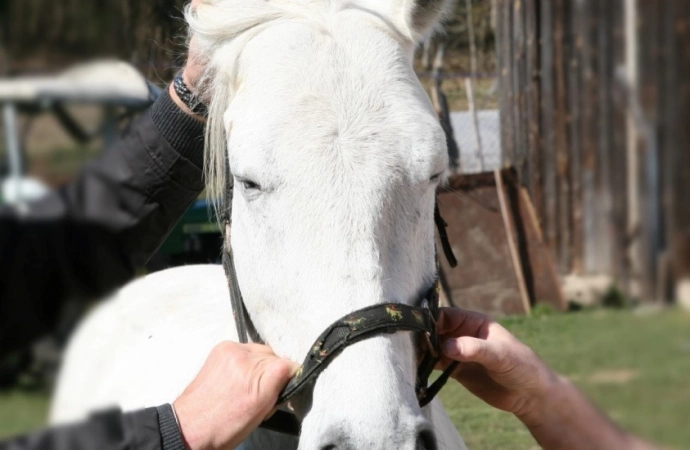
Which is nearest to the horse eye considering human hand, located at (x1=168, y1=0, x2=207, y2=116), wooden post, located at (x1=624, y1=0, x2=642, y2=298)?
human hand, located at (x1=168, y1=0, x2=207, y2=116)

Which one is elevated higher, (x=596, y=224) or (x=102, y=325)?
(x=596, y=224)

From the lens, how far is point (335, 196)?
51.9 inches

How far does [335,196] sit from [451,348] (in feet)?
1.12

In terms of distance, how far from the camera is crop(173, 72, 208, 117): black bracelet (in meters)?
1.85

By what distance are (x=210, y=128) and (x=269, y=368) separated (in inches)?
24.1

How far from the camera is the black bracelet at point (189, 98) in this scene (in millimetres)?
1851

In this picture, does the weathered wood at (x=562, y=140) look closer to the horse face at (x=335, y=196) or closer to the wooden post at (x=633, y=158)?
the horse face at (x=335, y=196)

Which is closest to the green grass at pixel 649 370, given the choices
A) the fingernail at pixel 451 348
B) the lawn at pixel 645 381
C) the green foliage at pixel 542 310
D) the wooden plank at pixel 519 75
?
the lawn at pixel 645 381

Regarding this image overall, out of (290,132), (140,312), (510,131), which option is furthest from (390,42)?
(510,131)

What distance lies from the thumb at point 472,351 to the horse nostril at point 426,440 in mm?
163

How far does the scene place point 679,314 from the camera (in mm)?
439

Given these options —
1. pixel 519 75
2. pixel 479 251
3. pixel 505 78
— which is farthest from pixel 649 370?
pixel 505 78

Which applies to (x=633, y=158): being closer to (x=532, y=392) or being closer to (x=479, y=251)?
(x=532, y=392)

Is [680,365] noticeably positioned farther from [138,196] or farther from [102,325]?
[138,196]
